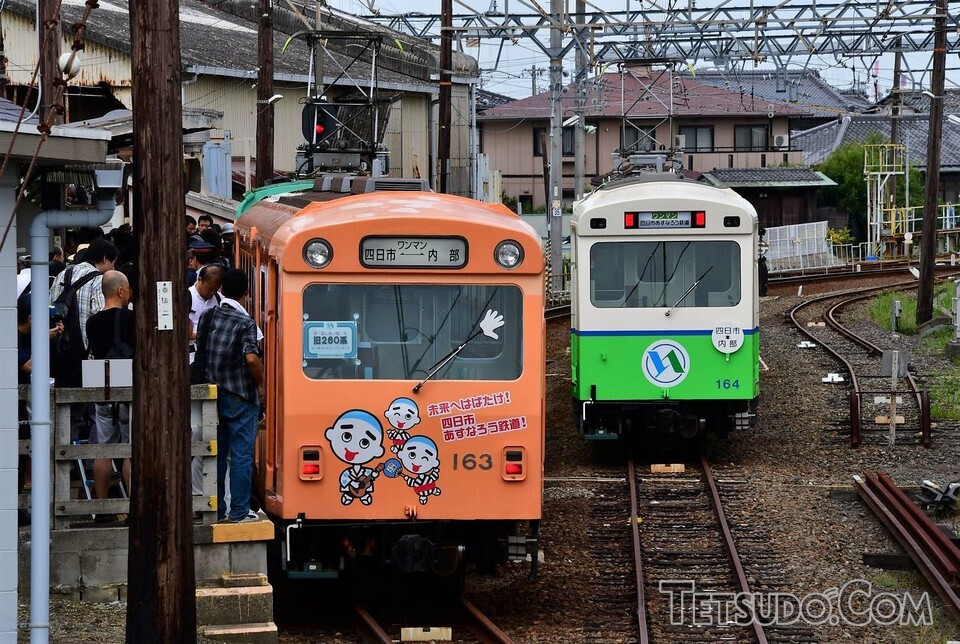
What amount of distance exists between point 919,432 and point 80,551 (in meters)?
10.8

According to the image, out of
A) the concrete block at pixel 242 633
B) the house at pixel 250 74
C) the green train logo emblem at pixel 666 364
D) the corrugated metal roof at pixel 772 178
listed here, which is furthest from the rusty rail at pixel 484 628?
the corrugated metal roof at pixel 772 178

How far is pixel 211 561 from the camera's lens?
8664mm

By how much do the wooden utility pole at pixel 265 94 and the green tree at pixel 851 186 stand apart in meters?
36.8

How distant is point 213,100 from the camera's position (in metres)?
30.6

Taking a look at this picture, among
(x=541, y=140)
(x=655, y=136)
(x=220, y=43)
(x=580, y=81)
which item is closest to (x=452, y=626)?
(x=580, y=81)

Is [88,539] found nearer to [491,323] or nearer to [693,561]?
[491,323]

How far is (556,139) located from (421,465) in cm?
2058

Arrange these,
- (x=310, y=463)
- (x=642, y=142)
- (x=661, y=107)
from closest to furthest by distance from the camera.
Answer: (x=310, y=463), (x=642, y=142), (x=661, y=107)

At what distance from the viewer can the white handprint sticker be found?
29.3 feet

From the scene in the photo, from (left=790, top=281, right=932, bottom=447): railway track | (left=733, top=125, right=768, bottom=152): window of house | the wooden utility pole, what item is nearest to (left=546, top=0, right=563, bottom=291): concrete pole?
(left=790, top=281, right=932, bottom=447): railway track

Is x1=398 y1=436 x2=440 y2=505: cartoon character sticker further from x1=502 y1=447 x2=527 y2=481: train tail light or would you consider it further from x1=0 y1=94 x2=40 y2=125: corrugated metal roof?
x1=0 y1=94 x2=40 y2=125: corrugated metal roof

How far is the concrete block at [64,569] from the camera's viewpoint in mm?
8422

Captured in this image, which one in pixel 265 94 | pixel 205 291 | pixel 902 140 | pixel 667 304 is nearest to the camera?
pixel 205 291

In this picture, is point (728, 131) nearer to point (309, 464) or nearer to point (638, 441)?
point (638, 441)
